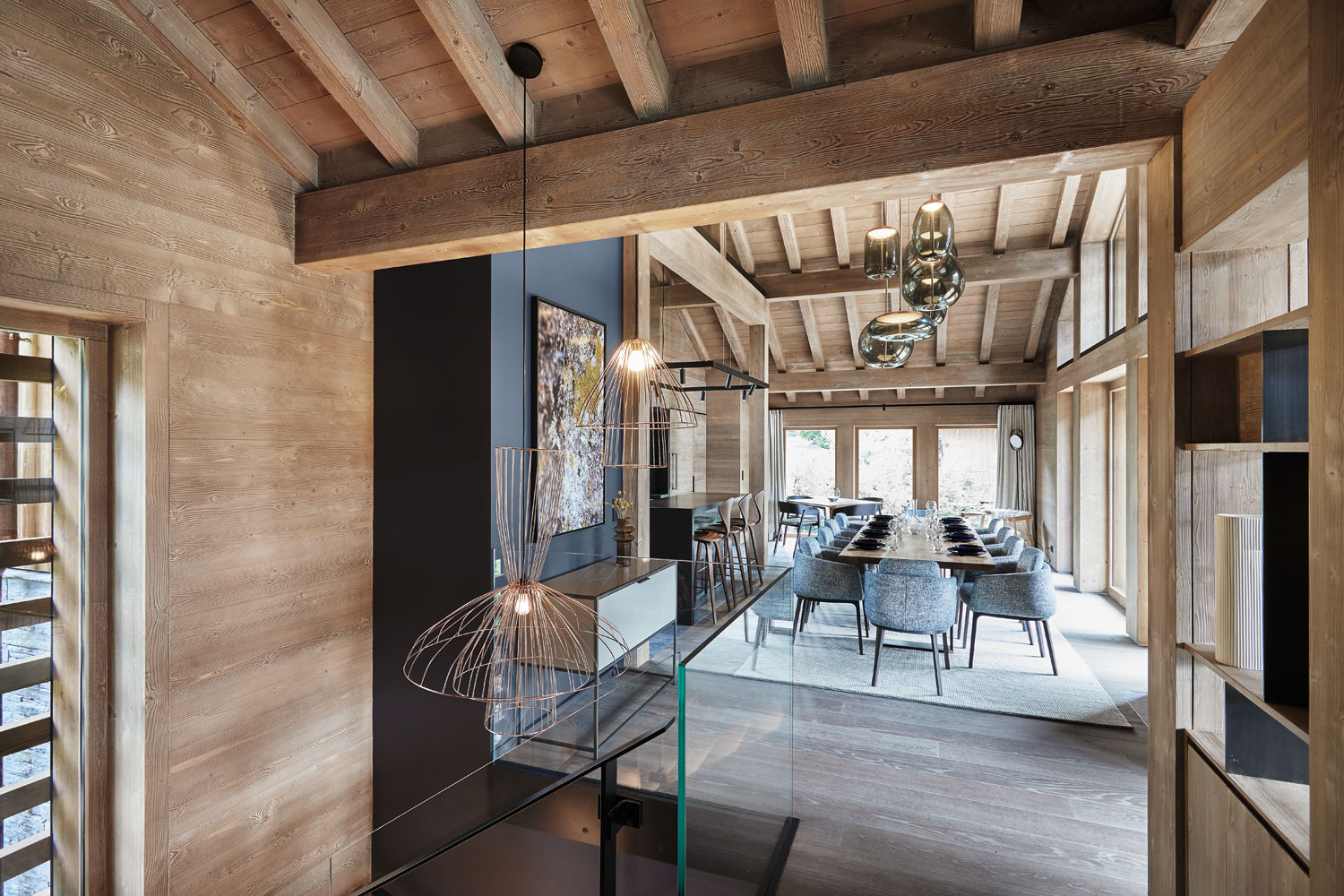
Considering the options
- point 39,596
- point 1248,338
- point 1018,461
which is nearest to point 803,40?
point 1248,338

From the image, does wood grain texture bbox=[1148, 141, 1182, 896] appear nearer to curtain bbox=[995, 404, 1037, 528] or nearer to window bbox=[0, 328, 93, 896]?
window bbox=[0, 328, 93, 896]

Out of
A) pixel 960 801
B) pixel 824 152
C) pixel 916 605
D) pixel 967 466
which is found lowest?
pixel 960 801

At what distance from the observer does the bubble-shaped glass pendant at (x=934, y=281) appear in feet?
11.9

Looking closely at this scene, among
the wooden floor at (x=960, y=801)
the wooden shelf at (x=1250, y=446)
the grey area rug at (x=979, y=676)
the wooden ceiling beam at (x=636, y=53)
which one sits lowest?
the wooden floor at (x=960, y=801)

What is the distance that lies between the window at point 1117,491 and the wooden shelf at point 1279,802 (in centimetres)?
545

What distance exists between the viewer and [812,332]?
8938mm

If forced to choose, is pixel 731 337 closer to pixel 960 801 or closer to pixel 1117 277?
pixel 1117 277

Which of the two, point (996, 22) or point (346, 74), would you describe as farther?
point (346, 74)

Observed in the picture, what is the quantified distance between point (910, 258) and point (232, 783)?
4.03 meters

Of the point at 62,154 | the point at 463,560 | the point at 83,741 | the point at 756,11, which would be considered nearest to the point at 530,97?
the point at 756,11

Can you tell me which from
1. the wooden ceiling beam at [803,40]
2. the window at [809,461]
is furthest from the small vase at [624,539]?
the window at [809,461]

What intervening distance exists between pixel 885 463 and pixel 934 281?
807cm

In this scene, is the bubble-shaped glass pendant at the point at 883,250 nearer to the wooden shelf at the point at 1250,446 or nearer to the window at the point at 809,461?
the wooden shelf at the point at 1250,446

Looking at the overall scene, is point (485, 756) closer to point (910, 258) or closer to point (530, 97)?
point (530, 97)
